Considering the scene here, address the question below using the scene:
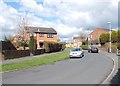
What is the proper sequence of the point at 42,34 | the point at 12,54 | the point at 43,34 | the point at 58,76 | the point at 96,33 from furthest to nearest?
the point at 96,33, the point at 43,34, the point at 42,34, the point at 12,54, the point at 58,76

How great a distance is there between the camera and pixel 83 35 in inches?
5153

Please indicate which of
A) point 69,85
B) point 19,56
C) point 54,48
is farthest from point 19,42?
point 69,85

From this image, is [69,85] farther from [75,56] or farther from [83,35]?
[83,35]

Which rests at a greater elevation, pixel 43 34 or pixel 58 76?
pixel 43 34

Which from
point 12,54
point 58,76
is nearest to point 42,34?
point 12,54

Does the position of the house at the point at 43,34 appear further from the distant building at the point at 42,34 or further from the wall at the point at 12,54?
the wall at the point at 12,54

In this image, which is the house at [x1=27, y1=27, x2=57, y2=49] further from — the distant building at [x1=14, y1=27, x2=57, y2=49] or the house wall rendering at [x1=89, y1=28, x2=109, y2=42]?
the house wall rendering at [x1=89, y1=28, x2=109, y2=42]

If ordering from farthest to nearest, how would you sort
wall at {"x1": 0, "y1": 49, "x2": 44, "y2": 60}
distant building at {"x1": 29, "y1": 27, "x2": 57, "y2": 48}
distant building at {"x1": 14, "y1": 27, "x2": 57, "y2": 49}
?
distant building at {"x1": 29, "y1": 27, "x2": 57, "y2": 48}
distant building at {"x1": 14, "y1": 27, "x2": 57, "y2": 49}
wall at {"x1": 0, "y1": 49, "x2": 44, "y2": 60}

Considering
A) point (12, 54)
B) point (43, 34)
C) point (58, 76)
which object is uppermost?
point (43, 34)

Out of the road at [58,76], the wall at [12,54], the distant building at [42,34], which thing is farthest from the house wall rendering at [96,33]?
the road at [58,76]

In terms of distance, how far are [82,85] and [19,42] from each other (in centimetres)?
5766

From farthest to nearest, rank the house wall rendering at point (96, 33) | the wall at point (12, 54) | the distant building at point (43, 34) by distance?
the house wall rendering at point (96, 33)
the distant building at point (43, 34)
the wall at point (12, 54)

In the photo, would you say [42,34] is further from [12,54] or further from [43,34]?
[12,54]

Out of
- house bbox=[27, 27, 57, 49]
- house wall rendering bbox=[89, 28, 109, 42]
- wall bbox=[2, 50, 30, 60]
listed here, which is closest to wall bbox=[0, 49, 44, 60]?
wall bbox=[2, 50, 30, 60]
